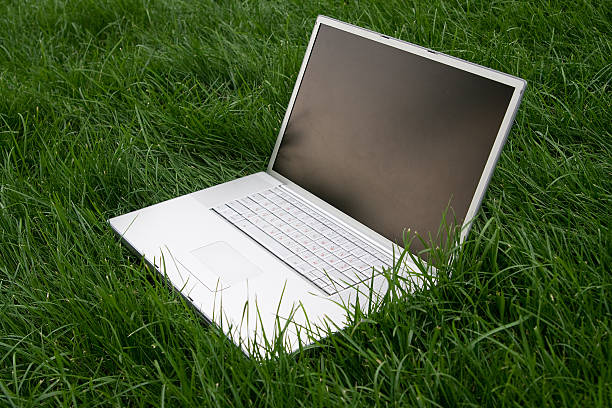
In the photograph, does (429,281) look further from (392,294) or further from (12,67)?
(12,67)

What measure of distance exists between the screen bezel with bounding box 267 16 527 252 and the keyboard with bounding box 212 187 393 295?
0.09 ft

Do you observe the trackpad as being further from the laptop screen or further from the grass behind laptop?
the laptop screen

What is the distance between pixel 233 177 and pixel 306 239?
616 mm

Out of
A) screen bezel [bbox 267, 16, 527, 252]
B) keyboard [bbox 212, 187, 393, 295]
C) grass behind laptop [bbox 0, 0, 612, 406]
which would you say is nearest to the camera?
grass behind laptop [bbox 0, 0, 612, 406]

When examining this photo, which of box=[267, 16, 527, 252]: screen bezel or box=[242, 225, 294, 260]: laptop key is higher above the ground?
box=[267, 16, 527, 252]: screen bezel

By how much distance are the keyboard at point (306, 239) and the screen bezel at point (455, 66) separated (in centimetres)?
3

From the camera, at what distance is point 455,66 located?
1511mm

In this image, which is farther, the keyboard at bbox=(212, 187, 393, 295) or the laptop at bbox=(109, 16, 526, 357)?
the keyboard at bbox=(212, 187, 393, 295)

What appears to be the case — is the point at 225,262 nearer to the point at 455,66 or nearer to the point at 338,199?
the point at 338,199

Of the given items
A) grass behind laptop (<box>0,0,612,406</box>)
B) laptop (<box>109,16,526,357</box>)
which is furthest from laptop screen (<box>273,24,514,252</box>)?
grass behind laptop (<box>0,0,612,406</box>)

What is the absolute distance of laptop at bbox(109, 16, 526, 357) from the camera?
144 cm

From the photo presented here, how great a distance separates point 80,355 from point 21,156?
1035mm

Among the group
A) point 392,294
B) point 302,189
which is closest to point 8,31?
point 302,189

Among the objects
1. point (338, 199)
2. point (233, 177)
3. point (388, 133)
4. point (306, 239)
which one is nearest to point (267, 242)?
point (306, 239)
